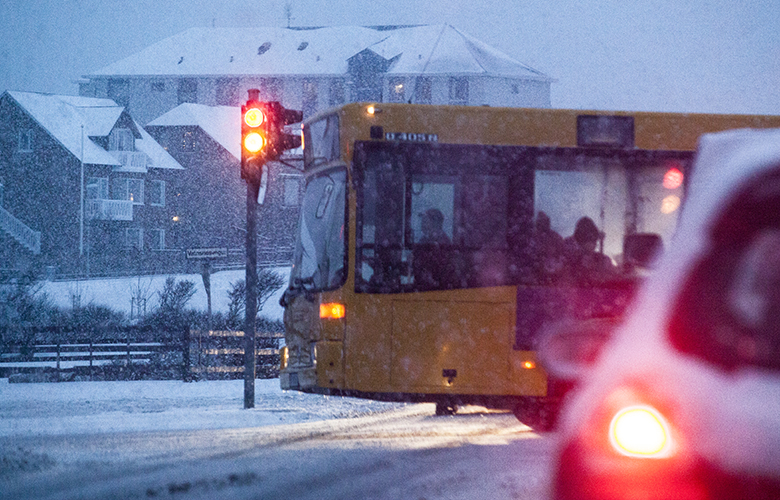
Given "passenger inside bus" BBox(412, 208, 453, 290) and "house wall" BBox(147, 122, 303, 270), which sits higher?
"house wall" BBox(147, 122, 303, 270)

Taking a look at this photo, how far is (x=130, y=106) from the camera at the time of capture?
99312mm

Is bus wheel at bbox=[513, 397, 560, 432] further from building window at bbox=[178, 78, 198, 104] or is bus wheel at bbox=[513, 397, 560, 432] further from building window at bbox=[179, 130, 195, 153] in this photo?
building window at bbox=[178, 78, 198, 104]

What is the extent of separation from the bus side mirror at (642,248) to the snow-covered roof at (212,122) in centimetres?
7285

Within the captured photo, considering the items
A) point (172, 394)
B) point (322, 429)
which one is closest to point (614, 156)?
point (322, 429)

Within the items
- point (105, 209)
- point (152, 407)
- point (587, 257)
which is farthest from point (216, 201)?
point (587, 257)

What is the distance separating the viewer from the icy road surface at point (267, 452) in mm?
6969

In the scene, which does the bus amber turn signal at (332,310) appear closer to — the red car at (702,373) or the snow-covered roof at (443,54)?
the red car at (702,373)

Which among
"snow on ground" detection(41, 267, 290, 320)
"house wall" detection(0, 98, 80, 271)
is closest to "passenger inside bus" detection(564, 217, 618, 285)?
"snow on ground" detection(41, 267, 290, 320)

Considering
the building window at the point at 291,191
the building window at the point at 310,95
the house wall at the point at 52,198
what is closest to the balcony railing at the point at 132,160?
the house wall at the point at 52,198

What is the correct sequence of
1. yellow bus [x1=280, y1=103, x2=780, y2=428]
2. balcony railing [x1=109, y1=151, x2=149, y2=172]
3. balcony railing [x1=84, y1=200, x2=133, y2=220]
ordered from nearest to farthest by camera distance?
1. yellow bus [x1=280, y1=103, x2=780, y2=428]
2. balcony railing [x1=84, y1=200, x2=133, y2=220]
3. balcony railing [x1=109, y1=151, x2=149, y2=172]

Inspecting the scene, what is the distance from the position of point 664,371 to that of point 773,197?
53 centimetres

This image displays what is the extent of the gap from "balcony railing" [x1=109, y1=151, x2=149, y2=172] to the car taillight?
67483 mm

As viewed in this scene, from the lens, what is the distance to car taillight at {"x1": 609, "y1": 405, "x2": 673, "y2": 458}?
8.80 ft

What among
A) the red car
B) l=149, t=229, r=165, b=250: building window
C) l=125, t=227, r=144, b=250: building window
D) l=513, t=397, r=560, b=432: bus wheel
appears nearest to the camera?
the red car
